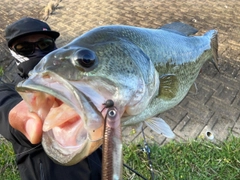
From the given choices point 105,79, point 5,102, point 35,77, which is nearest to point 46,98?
point 35,77

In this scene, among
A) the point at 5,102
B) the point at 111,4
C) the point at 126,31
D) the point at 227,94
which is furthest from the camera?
the point at 111,4

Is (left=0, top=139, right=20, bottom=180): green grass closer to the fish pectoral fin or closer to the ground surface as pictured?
the ground surface

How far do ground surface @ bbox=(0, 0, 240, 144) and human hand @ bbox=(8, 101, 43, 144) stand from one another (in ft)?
7.69

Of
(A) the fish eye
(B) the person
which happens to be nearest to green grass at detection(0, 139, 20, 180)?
(B) the person

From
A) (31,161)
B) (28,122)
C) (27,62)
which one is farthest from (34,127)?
(27,62)

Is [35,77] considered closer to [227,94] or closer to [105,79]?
[105,79]

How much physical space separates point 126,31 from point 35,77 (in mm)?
599

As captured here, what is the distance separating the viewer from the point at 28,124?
1.51 m

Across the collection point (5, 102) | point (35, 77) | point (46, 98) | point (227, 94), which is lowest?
point (227, 94)

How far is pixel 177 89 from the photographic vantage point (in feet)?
6.53

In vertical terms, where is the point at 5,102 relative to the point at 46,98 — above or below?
below

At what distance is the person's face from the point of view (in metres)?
2.56

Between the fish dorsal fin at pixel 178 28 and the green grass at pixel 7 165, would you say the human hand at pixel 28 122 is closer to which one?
the fish dorsal fin at pixel 178 28

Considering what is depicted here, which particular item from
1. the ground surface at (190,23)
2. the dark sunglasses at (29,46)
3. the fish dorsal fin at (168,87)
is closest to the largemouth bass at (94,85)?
the fish dorsal fin at (168,87)
